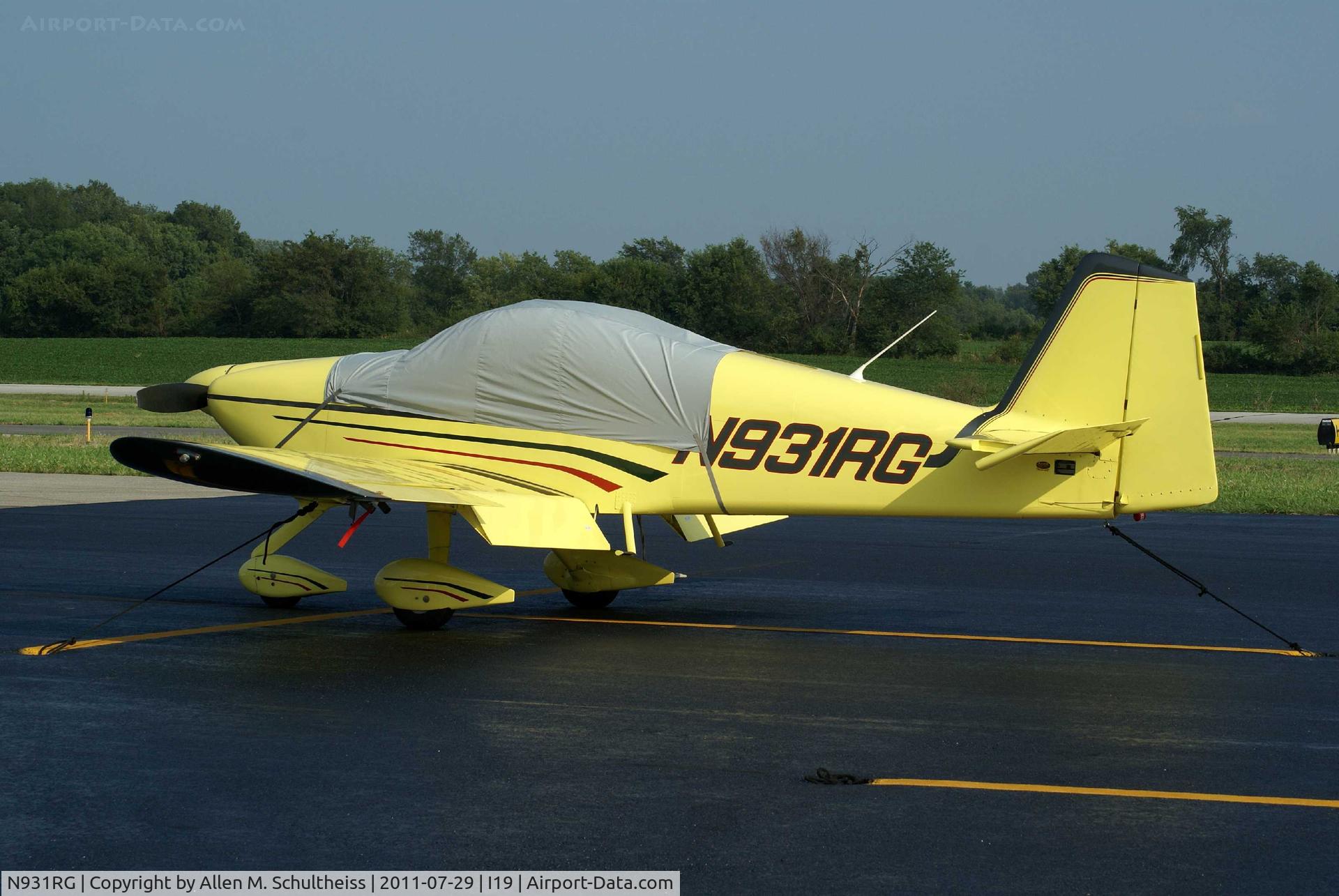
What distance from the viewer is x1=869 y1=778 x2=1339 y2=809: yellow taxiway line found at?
6.05 metres

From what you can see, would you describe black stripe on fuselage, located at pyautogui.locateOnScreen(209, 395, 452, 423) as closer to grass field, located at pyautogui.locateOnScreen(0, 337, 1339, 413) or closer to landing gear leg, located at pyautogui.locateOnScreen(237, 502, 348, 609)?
landing gear leg, located at pyautogui.locateOnScreen(237, 502, 348, 609)

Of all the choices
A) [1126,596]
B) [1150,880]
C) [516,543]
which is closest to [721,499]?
[516,543]

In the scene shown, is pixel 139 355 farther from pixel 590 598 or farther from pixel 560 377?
pixel 560 377

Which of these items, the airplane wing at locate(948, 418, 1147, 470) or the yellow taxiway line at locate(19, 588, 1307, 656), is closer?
the airplane wing at locate(948, 418, 1147, 470)

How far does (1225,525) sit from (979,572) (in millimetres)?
6013

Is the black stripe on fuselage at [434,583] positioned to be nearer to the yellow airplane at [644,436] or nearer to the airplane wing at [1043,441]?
the yellow airplane at [644,436]

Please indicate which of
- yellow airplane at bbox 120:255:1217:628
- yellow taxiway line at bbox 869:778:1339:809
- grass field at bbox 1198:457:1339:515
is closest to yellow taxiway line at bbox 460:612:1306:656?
yellow airplane at bbox 120:255:1217:628

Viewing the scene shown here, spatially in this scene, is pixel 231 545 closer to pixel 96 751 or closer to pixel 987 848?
pixel 96 751

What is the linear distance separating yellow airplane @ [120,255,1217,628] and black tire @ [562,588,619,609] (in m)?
0.02

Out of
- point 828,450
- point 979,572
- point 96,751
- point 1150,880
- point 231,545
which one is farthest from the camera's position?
point 231,545

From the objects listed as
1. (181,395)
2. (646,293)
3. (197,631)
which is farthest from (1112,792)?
(646,293)

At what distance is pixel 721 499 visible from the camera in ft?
33.5

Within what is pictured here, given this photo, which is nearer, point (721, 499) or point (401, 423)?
point (721, 499)

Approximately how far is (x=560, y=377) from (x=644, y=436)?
835mm
